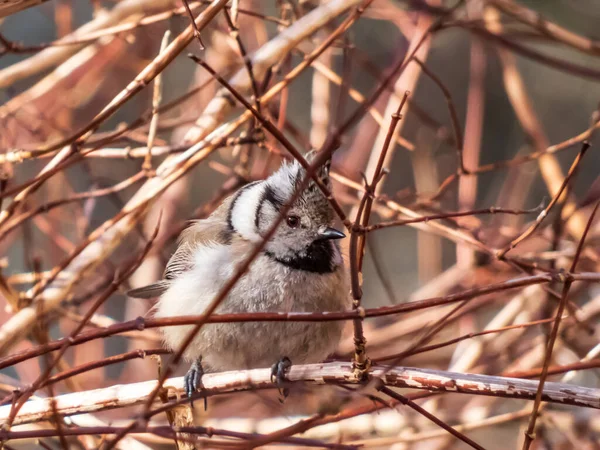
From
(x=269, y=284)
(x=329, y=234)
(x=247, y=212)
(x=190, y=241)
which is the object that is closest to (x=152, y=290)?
(x=190, y=241)

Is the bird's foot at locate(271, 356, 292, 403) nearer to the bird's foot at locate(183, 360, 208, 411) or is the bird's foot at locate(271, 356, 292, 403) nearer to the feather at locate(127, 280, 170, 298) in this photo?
the bird's foot at locate(183, 360, 208, 411)

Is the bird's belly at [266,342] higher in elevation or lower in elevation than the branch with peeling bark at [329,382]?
higher

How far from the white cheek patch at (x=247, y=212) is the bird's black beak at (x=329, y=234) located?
9.0 inches

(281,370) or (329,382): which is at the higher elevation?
(281,370)

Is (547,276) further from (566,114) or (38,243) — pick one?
(566,114)

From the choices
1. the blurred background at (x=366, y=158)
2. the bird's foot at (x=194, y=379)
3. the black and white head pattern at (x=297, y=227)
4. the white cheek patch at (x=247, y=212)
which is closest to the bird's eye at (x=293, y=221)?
the black and white head pattern at (x=297, y=227)

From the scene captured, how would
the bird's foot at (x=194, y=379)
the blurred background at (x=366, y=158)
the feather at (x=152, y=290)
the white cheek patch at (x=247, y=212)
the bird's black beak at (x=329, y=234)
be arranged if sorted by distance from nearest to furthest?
1. the bird's foot at (x=194, y=379)
2. the bird's black beak at (x=329, y=234)
3. the white cheek patch at (x=247, y=212)
4. the blurred background at (x=366, y=158)
5. the feather at (x=152, y=290)

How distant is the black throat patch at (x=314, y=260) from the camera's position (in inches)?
102

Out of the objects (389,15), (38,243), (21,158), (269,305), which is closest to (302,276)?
(269,305)

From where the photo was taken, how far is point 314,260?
264 cm

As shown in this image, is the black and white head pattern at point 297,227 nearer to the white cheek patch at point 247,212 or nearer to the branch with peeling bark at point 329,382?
the white cheek patch at point 247,212

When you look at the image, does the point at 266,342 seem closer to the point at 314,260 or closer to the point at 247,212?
the point at 314,260

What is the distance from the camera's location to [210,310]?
134 cm

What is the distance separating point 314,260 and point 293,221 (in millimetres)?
157
